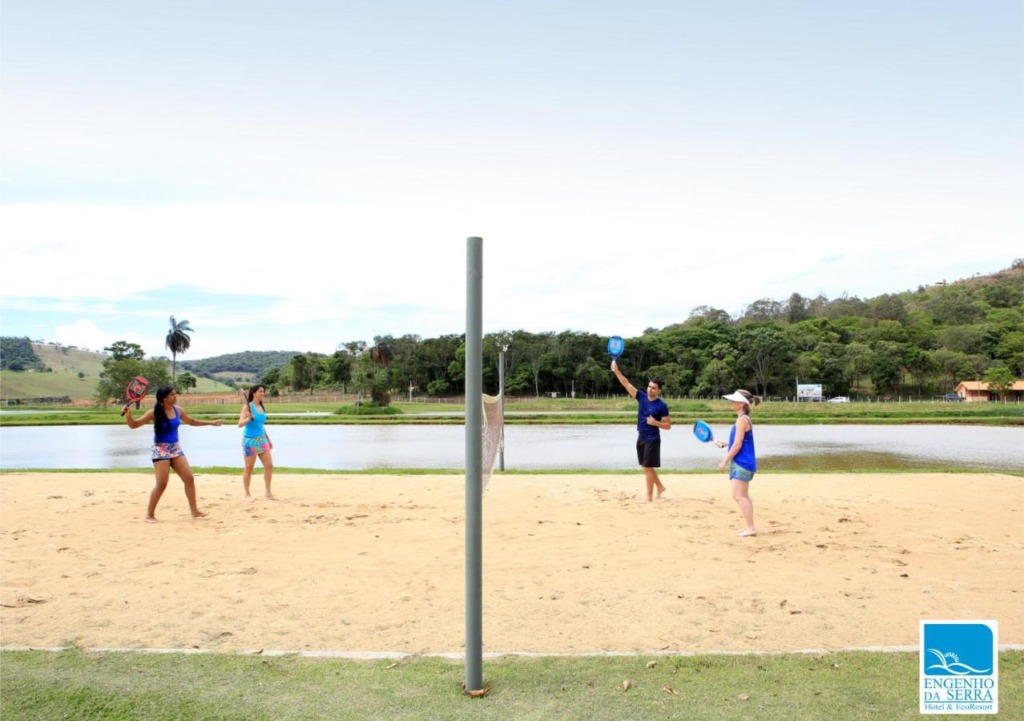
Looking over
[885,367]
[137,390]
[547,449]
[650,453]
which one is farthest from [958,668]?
[885,367]

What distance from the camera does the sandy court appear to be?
567 centimetres

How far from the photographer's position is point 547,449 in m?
25.1

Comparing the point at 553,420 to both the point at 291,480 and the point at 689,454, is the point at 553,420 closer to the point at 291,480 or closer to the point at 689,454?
the point at 689,454

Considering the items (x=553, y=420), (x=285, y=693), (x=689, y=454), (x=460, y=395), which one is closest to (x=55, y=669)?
(x=285, y=693)

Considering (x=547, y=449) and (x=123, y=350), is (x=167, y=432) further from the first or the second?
(x=123, y=350)

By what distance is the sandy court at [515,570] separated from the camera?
567 cm

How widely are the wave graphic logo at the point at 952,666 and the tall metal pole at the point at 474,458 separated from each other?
284 centimetres

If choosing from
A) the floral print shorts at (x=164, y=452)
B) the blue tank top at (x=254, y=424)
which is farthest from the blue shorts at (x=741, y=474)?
the floral print shorts at (x=164, y=452)

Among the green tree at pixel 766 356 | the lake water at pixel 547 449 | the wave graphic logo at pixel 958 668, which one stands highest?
the green tree at pixel 766 356

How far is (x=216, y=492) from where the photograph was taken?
12.9 m

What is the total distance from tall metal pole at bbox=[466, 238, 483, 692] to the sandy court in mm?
966

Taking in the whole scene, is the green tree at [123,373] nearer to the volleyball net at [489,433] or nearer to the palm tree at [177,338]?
the palm tree at [177,338]

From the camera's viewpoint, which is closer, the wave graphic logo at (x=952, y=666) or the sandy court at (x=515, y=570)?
the wave graphic logo at (x=952, y=666)

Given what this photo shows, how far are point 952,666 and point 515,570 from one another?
396 cm
